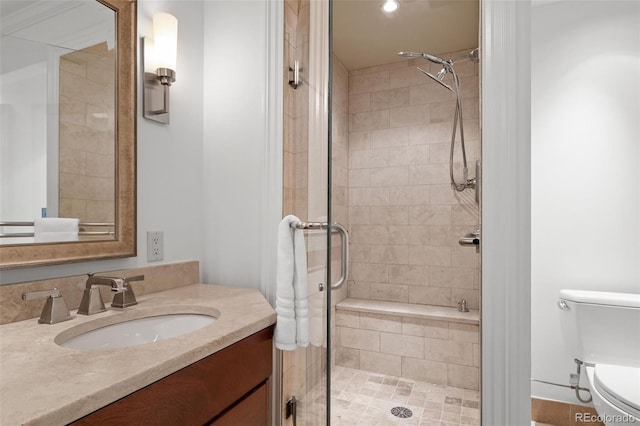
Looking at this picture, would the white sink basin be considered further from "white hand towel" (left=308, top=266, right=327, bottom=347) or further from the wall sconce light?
the wall sconce light

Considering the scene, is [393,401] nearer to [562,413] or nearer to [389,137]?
[562,413]

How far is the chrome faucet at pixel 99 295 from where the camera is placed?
3.17ft

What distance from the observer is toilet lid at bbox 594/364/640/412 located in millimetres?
1330

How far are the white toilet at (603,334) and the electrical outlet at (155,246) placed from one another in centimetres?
188

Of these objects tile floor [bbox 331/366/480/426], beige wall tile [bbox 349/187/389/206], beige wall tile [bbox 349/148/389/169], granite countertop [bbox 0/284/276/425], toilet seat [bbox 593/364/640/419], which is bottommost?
tile floor [bbox 331/366/480/426]

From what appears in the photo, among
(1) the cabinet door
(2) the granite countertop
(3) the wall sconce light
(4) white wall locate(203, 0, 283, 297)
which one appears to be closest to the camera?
(2) the granite countertop

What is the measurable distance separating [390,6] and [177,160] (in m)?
1.66

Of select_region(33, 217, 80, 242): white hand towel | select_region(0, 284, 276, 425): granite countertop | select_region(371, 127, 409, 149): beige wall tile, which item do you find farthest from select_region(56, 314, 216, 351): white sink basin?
select_region(371, 127, 409, 149): beige wall tile

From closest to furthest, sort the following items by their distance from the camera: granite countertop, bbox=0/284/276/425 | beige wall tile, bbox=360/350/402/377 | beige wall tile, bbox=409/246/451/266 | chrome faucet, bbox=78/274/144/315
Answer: granite countertop, bbox=0/284/276/425
chrome faucet, bbox=78/274/144/315
beige wall tile, bbox=360/350/402/377
beige wall tile, bbox=409/246/451/266

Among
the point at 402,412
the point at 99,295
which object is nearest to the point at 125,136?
the point at 99,295

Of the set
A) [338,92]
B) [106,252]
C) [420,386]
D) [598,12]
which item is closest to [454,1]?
[598,12]

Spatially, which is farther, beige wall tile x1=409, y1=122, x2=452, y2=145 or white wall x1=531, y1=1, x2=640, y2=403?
beige wall tile x1=409, y1=122, x2=452, y2=145

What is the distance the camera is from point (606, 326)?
1.68 m

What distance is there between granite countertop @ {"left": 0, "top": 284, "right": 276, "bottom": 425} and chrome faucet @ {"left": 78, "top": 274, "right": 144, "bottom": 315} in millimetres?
22
